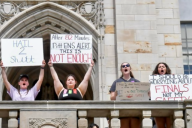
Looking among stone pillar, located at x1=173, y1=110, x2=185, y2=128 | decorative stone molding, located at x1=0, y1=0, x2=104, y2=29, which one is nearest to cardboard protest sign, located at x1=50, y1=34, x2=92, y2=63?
stone pillar, located at x1=173, y1=110, x2=185, y2=128

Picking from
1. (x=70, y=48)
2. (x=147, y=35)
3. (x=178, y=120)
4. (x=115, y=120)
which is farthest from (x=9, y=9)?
(x=178, y=120)

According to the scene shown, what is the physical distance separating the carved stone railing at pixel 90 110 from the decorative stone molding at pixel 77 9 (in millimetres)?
6830

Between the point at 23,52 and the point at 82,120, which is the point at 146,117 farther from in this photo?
the point at 23,52

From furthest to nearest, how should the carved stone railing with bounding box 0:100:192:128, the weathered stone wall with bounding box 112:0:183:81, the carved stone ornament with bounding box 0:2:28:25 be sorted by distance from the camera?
the carved stone ornament with bounding box 0:2:28:25 → the weathered stone wall with bounding box 112:0:183:81 → the carved stone railing with bounding box 0:100:192:128

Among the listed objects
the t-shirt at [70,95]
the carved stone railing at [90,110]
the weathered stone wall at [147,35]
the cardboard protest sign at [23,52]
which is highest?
the weathered stone wall at [147,35]

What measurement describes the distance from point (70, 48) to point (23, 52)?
3.43ft

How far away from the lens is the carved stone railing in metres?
9.31

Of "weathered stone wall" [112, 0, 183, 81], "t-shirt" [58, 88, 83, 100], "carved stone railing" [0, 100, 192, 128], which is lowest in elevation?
"carved stone railing" [0, 100, 192, 128]

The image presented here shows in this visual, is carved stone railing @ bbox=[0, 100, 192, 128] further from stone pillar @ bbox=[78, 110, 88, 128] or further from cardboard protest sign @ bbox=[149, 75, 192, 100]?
cardboard protest sign @ bbox=[149, 75, 192, 100]

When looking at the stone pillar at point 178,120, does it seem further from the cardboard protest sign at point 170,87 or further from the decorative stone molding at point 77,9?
the decorative stone molding at point 77,9

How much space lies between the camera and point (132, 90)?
32.1 feet

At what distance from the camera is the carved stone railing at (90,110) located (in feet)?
30.6

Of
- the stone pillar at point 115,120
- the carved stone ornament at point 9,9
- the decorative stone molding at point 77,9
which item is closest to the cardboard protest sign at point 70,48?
the stone pillar at point 115,120

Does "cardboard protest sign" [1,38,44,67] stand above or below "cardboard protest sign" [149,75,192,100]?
above
